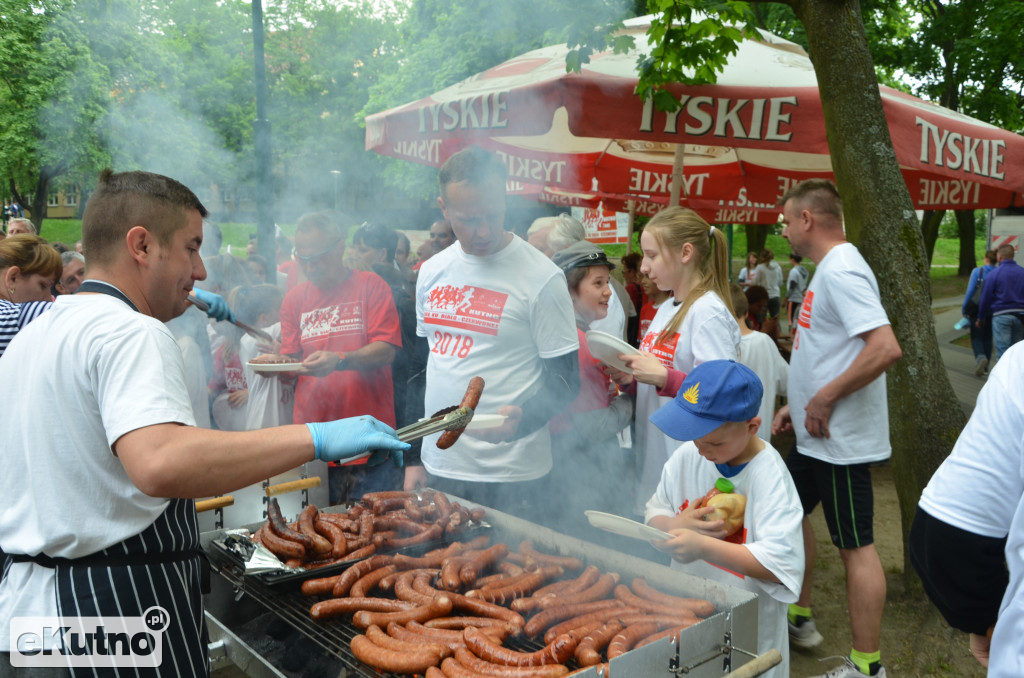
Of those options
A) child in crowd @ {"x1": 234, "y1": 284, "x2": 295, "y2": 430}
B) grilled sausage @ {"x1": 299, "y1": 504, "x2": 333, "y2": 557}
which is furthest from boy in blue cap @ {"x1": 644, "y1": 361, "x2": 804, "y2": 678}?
child in crowd @ {"x1": 234, "y1": 284, "x2": 295, "y2": 430}

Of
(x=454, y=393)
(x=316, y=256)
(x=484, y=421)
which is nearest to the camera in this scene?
(x=484, y=421)

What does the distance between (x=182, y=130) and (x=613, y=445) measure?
15.3ft

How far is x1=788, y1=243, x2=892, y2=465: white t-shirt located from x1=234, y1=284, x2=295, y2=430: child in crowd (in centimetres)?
335

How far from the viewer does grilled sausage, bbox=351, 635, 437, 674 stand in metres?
2.13

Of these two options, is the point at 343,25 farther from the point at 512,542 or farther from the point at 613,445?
the point at 512,542

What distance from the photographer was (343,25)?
7.65 meters

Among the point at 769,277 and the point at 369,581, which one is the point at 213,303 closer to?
the point at 369,581

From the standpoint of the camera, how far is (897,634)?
4195 millimetres

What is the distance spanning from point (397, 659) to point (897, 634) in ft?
11.4

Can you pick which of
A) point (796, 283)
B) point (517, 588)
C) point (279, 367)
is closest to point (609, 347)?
point (517, 588)

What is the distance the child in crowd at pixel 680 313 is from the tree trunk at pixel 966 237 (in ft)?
90.1

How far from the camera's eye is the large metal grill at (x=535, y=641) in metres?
2.13

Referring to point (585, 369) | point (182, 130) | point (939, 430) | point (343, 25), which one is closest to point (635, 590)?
point (585, 369)

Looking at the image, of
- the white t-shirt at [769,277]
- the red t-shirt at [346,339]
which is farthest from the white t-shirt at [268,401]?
the white t-shirt at [769,277]
